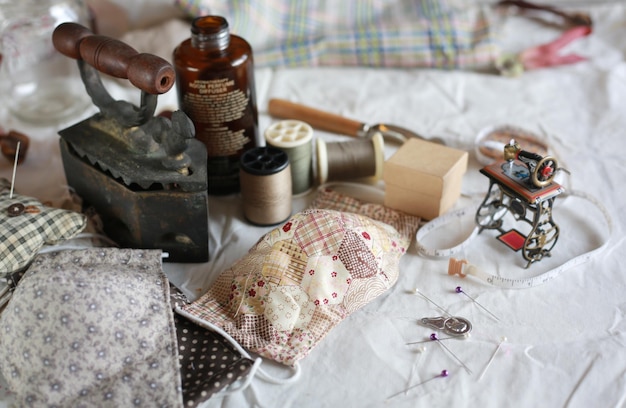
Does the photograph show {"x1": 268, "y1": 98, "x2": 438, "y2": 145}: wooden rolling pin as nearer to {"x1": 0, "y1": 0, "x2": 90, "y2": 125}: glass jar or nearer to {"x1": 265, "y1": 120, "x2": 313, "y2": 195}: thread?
{"x1": 265, "y1": 120, "x2": 313, "y2": 195}: thread

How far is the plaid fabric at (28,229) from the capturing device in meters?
0.90

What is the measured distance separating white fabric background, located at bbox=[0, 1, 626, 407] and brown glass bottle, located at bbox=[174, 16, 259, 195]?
0.36ft

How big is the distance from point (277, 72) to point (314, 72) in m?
0.09

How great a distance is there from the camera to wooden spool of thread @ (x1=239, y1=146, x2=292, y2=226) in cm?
104

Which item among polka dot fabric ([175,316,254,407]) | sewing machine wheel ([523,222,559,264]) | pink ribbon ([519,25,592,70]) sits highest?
pink ribbon ([519,25,592,70])

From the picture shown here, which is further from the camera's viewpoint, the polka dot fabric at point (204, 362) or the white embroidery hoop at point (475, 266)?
the white embroidery hoop at point (475, 266)

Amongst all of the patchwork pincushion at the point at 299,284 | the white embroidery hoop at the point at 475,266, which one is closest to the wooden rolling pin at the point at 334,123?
the white embroidery hoop at the point at 475,266

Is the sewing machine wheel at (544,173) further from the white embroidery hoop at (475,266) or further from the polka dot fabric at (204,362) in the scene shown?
the polka dot fabric at (204,362)

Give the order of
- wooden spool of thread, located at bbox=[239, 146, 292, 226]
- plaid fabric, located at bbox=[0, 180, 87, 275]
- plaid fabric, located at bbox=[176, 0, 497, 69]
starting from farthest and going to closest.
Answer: plaid fabric, located at bbox=[176, 0, 497, 69]
wooden spool of thread, located at bbox=[239, 146, 292, 226]
plaid fabric, located at bbox=[0, 180, 87, 275]

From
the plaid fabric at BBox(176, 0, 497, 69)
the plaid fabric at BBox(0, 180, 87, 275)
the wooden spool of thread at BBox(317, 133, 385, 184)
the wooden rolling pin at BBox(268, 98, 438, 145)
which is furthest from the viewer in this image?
the plaid fabric at BBox(176, 0, 497, 69)

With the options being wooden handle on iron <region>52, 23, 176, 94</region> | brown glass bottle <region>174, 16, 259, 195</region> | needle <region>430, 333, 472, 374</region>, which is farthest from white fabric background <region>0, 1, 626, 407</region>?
wooden handle on iron <region>52, 23, 176, 94</region>

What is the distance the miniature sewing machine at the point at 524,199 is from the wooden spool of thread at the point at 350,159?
210 millimetres

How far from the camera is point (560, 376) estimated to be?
0.82 m

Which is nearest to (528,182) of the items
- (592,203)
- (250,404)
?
(592,203)
